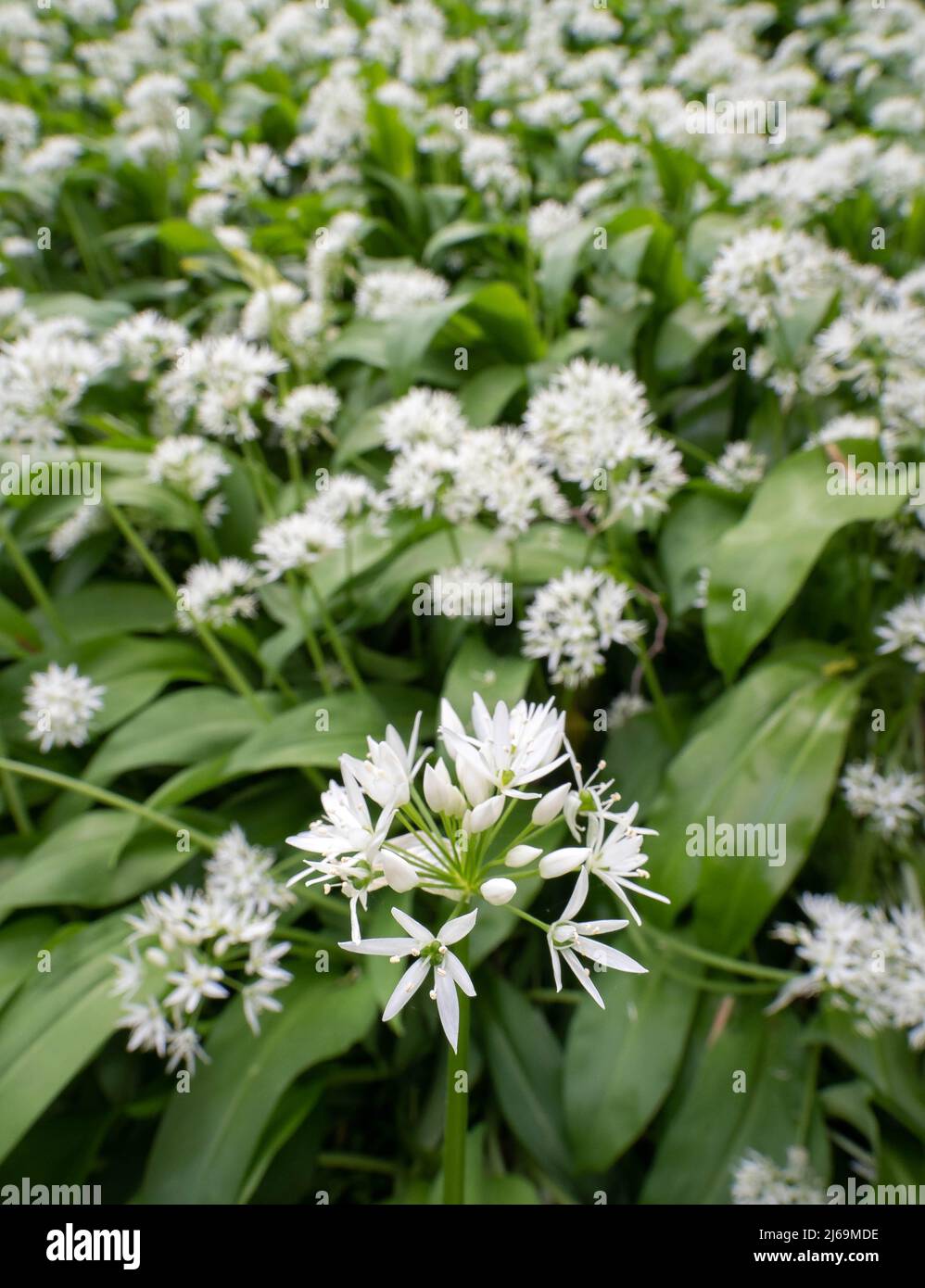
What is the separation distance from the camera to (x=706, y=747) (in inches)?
72.1

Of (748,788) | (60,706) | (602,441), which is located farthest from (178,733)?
(748,788)

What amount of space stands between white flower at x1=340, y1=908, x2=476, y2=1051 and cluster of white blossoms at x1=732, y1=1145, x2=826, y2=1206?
3.41ft

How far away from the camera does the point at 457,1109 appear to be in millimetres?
990

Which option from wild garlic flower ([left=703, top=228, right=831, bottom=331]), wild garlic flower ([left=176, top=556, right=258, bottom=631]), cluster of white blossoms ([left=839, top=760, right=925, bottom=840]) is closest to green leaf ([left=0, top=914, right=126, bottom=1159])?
wild garlic flower ([left=176, top=556, right=258, bottom=631])

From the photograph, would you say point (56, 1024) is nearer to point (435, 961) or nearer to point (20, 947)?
point (20, 947)

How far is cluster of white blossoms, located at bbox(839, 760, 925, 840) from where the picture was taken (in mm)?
1838

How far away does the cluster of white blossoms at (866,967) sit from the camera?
1.56 m

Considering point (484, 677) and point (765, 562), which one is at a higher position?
point (765, 562)

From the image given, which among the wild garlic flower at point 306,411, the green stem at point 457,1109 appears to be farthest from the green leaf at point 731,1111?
the wild garlic flower at point 306,411

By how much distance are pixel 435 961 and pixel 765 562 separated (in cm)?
122

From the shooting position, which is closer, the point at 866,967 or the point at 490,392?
the point at 866,967

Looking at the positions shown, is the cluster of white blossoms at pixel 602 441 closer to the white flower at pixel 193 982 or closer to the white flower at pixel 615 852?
the white flower at pixel 615 852

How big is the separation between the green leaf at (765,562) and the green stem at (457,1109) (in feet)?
3.24
